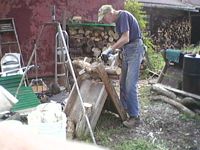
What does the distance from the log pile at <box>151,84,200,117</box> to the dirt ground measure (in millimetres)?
140

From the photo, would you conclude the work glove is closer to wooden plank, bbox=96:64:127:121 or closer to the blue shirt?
the blue shirt

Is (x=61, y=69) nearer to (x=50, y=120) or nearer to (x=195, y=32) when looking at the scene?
(x=50, y=120)

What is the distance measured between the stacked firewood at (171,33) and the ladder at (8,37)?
6428 mm

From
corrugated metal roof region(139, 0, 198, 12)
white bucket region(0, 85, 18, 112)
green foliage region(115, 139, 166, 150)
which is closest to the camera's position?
green foliage region(115, 139, 166, 150)

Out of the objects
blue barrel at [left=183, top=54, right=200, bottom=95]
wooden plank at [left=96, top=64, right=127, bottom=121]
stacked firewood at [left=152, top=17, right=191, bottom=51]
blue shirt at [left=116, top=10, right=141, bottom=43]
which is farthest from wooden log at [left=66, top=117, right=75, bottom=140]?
stacked firewood at [left=152, top=17, right=191, bottom=51]

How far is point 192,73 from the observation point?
7016 mm

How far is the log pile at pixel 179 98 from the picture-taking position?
659 cm

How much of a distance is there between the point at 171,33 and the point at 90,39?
18.1 feet

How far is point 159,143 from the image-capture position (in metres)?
5.18

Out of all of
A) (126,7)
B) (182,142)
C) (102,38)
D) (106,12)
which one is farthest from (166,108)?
(126,7)

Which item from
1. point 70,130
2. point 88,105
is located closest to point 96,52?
point 88,105

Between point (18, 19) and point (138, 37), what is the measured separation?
364 cm

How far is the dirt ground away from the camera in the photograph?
5.23m

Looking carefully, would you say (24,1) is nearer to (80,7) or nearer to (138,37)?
(80,7)
